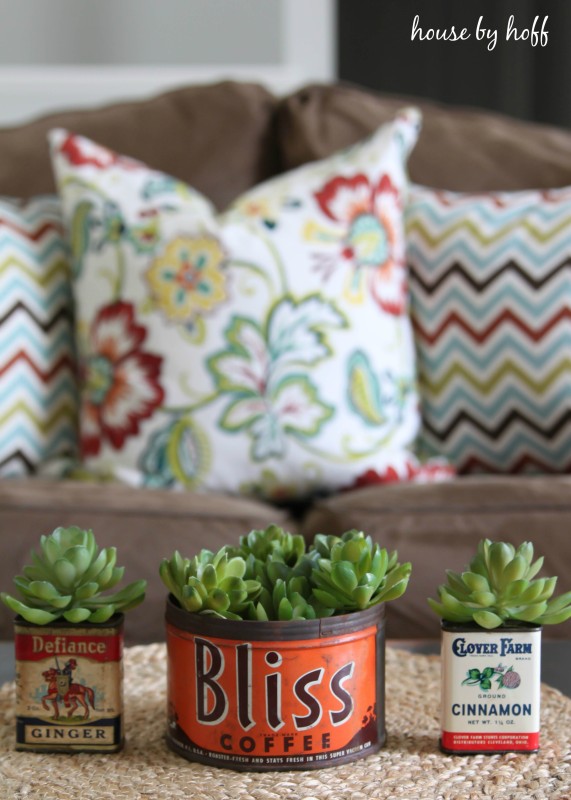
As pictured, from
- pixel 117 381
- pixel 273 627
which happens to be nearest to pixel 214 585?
pixel 273 627

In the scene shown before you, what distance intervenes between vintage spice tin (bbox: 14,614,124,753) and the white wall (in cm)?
207

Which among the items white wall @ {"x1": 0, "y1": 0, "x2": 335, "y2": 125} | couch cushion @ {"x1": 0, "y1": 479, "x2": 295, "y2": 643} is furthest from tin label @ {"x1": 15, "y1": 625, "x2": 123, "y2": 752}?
white wall @ {"x1": 0, "y1": 0, "x2": 335, "y2": 125}

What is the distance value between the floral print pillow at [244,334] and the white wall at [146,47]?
116 cm

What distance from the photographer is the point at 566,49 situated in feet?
8.13

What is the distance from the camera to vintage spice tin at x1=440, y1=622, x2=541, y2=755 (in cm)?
59

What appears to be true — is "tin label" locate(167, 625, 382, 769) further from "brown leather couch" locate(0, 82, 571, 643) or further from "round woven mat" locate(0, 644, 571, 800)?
"brown leather couch" locate(0, 82, 571, 643)

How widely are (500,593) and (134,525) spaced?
23.5 inches

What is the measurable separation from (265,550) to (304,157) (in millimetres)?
1055

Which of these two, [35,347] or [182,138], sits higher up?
[182,138]

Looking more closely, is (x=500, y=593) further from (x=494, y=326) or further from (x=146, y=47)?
(x=146, y=47)

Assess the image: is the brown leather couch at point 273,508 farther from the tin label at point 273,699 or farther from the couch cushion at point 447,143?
the tin label at point 273,699

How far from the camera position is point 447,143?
160cm

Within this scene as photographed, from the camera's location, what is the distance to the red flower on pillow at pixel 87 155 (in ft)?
4.73

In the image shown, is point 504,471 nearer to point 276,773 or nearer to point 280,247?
point 280,247
